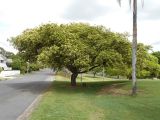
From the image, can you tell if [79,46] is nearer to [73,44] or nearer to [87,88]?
[73,44]

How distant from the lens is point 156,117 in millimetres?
17266

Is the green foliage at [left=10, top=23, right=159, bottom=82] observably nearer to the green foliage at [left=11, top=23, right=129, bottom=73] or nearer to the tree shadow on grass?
the green foliage at [left=11, top=23, right=129, bottom=73]

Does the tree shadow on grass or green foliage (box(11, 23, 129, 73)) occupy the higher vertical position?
green foliage (box(11, 23, 129, 73))

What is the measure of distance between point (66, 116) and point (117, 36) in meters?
18.7

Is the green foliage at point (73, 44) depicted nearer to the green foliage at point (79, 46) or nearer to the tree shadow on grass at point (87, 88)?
the green foliage at point (79, 46)

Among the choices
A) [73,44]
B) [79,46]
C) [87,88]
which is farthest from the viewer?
[87,88]

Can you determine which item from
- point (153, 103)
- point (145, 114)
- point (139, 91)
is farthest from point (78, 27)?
point (145, 114)

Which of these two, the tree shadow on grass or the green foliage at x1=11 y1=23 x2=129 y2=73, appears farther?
the green foliage at x1=11 y1=23 x2=129 y2=73

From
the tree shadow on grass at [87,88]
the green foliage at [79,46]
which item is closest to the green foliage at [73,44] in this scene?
the green foliage at [79,46]

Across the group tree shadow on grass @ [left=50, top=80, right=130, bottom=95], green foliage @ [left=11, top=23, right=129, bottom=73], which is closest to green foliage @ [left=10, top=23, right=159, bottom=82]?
green foliage @ [left=11, top=23, right=129, bottom=73]

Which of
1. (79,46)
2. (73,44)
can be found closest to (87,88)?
(79,46)

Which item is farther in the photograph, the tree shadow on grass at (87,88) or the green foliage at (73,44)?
the green foliage at (73,44)

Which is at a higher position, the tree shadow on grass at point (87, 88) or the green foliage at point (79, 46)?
the green foliage at point (79, 46)

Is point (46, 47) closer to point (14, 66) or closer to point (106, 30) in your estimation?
point (106, 30)
